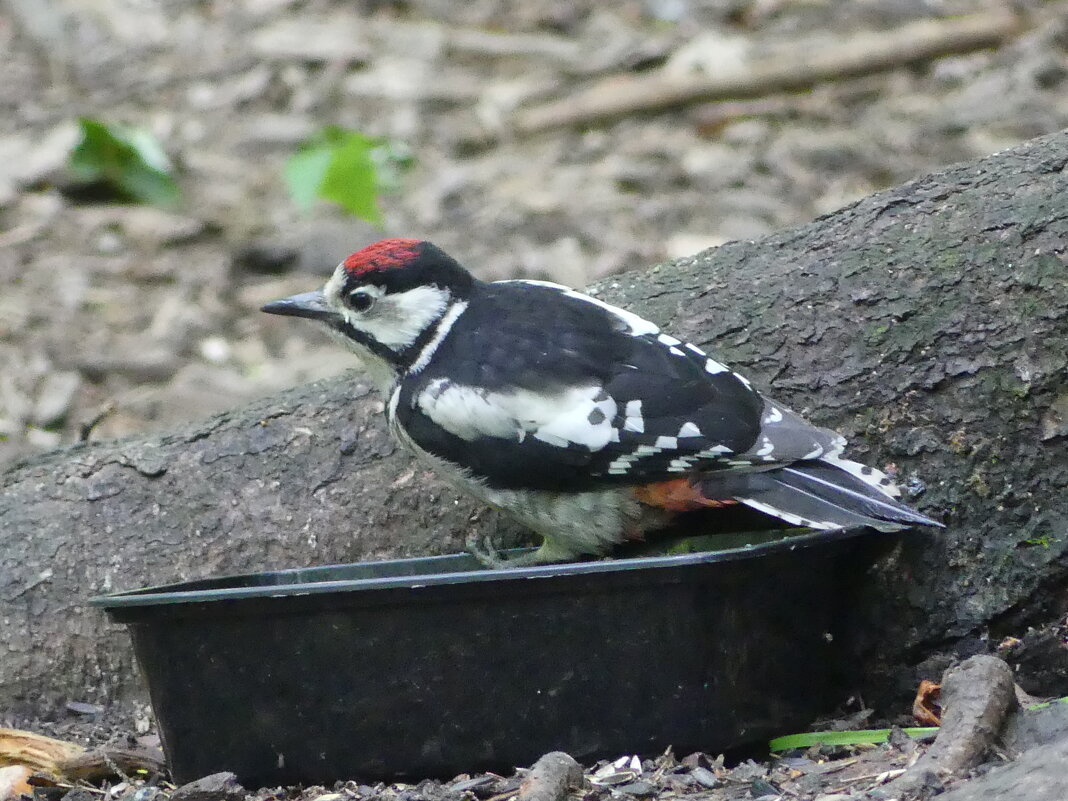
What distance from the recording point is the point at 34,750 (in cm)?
310

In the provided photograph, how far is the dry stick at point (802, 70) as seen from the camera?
729 centimetres

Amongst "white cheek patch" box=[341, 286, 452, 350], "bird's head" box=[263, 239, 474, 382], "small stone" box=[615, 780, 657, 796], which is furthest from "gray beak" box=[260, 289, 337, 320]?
"small stone" box=[615, 780, 657, 796]

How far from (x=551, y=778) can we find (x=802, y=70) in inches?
216

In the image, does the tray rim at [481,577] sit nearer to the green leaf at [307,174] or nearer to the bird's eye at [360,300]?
the bird's eye at [360,300]

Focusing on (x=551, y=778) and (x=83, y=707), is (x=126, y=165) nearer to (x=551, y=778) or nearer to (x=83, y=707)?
(x=83, y=707)

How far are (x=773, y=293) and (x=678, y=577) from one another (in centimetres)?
100

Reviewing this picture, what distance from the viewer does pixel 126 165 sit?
7.27 m

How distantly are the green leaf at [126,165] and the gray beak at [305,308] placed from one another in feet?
13.7

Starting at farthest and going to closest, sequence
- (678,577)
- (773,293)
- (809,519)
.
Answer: (773,293) → (809,519) → (678,577)

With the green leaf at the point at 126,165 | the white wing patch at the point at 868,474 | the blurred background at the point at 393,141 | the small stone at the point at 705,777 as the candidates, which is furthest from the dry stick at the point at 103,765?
the green leaf at the point at 126,165


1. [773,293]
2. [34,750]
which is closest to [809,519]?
[773,293]

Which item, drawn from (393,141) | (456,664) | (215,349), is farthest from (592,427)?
(393,141)

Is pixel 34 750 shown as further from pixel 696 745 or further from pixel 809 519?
pixel 809 519

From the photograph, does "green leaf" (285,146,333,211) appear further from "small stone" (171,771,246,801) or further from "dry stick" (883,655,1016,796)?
"dry stick" (883,655,1016,796)
